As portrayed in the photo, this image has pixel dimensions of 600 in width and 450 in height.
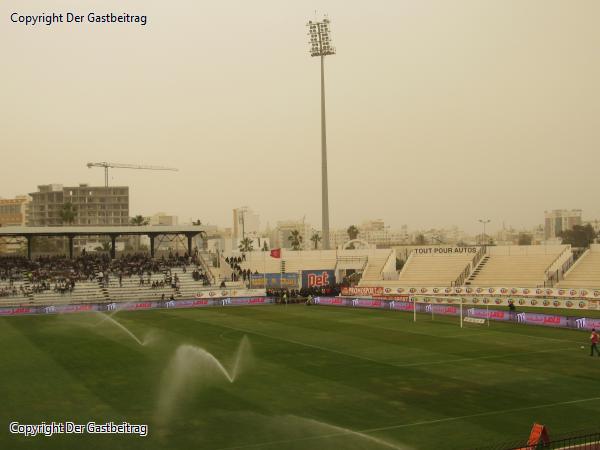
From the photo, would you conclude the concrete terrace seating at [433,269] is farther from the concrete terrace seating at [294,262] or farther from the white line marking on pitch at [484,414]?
the white line marking on pitch at [484,414]

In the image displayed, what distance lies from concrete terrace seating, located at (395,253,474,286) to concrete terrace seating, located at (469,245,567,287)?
288 cm

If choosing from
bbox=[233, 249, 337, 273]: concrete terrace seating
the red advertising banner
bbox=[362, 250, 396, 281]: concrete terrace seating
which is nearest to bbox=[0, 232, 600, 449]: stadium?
the red advertising banner

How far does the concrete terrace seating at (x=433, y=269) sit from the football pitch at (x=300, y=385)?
36.3 meters

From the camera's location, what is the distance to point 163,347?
144 ft

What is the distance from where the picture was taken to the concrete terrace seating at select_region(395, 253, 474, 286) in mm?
90088

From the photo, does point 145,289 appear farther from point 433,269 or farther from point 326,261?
point 433,269

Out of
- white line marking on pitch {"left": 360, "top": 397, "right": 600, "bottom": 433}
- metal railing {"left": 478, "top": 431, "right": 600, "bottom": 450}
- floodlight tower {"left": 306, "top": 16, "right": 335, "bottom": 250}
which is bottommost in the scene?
white line marking on pitch {"left": 360, "top": 397, "right": 600, "bottom": 433}

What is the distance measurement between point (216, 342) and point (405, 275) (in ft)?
171

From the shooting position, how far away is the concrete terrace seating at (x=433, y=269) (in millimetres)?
90088

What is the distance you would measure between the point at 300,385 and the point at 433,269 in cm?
6522

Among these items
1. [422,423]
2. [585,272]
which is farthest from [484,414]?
[585,272]

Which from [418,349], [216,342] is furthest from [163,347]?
[418,349]

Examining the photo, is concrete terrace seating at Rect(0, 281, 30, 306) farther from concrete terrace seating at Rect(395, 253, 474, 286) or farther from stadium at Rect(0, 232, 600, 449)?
concrete terrace seating at Rect(395, 253, 474, 286)

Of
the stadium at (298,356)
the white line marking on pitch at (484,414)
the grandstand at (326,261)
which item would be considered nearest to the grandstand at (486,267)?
the stadium at (298,356)
